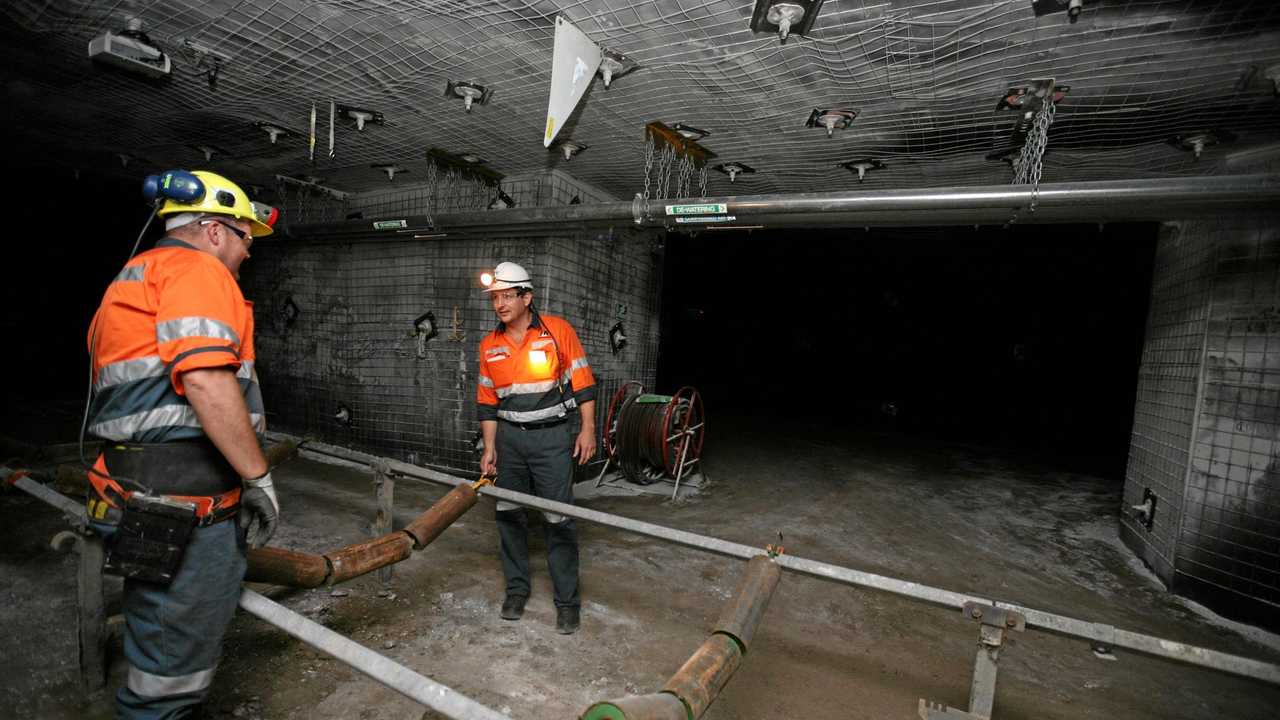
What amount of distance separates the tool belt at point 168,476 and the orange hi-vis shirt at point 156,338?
0.15 ft

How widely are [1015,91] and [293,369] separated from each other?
8018 mm

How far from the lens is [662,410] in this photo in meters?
5.52

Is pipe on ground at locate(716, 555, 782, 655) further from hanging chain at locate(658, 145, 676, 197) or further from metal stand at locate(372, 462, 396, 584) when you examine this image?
hanging chain at locate(658, 145, 676, 197)

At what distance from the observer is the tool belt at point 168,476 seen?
1681 millimetres

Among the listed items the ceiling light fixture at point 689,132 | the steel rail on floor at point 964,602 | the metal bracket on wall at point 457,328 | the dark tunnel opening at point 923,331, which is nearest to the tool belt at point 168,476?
the steel rail on floor at point 964,602

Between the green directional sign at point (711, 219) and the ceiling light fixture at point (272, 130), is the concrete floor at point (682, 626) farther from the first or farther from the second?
the ceiling light fixture at point (272, 130)

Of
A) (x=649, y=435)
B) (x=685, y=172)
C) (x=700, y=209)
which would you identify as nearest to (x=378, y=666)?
(x=700, y=209)

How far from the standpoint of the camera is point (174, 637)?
1.66m

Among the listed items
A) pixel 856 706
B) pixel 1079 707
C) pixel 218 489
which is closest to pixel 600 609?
pixel 856 706

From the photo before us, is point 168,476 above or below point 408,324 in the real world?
below

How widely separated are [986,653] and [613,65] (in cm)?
333

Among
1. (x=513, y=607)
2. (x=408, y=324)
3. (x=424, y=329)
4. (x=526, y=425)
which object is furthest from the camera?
(x=408, y=324)

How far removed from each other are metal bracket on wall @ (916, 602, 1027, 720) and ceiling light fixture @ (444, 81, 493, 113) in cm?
389

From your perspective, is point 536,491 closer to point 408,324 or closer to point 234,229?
point 234,229
